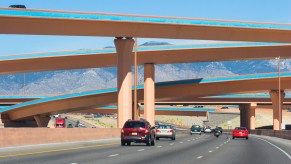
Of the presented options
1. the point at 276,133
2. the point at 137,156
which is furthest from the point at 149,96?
the point at 137,156

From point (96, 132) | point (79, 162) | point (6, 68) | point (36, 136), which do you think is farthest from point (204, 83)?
point (79, 162)

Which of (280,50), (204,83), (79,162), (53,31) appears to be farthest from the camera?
(204,83)

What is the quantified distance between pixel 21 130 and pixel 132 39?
32.7 m

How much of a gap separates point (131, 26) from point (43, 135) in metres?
24.3

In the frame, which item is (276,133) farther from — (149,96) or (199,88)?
(199,88)

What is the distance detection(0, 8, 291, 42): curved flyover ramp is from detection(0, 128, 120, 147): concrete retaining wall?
34.5 feet

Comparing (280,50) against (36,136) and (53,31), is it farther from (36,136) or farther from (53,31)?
(36,136)

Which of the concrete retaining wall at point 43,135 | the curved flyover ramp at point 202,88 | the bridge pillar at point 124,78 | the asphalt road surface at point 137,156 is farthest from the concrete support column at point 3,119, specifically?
the asphalt road surface at point 137,156

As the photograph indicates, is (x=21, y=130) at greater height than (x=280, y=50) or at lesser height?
lesser

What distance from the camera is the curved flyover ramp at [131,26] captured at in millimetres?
52375

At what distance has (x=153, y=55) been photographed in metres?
75.8

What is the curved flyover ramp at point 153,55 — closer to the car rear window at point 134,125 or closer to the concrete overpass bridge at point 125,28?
the concrete overpass bridge at point 125,28

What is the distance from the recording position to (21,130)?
3191 cm

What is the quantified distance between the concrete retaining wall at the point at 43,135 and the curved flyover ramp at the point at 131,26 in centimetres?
1053
